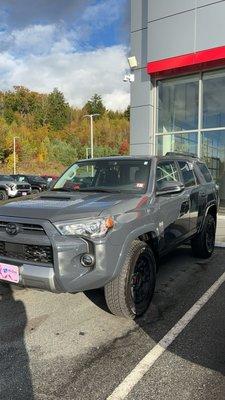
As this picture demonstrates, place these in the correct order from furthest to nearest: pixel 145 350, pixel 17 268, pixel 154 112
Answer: pixel 154 112 → pixel 17 268 → pixel 145 350

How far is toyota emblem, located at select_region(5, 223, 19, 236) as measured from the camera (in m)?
4.18

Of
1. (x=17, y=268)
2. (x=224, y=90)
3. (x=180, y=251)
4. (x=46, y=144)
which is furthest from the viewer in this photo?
(x=46, y=144)

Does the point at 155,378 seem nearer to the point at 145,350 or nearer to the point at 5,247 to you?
the point at 145,350

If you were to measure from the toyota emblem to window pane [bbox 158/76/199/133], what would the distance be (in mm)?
10434

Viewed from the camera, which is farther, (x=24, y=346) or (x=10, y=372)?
(x=24, y=346)

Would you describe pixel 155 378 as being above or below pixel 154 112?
below

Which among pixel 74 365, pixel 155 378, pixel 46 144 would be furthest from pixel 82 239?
pixel 46 144

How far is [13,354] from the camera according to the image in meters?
3.72

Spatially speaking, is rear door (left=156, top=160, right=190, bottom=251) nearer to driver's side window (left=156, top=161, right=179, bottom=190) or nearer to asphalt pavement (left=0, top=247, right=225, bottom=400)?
driver's side window (left=156, top=161, right=179, bottom=190)

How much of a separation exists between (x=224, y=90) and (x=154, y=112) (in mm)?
2357

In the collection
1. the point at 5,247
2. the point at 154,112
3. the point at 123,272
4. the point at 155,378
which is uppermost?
the point at 154,112

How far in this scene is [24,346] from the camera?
3.88 meters

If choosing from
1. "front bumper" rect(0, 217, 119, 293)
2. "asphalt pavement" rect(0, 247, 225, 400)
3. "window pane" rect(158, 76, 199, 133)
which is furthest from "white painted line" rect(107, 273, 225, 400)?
"window pane" rect(158, 76, 199, 133)

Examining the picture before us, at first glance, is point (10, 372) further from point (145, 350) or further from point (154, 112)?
point (154, 112)
